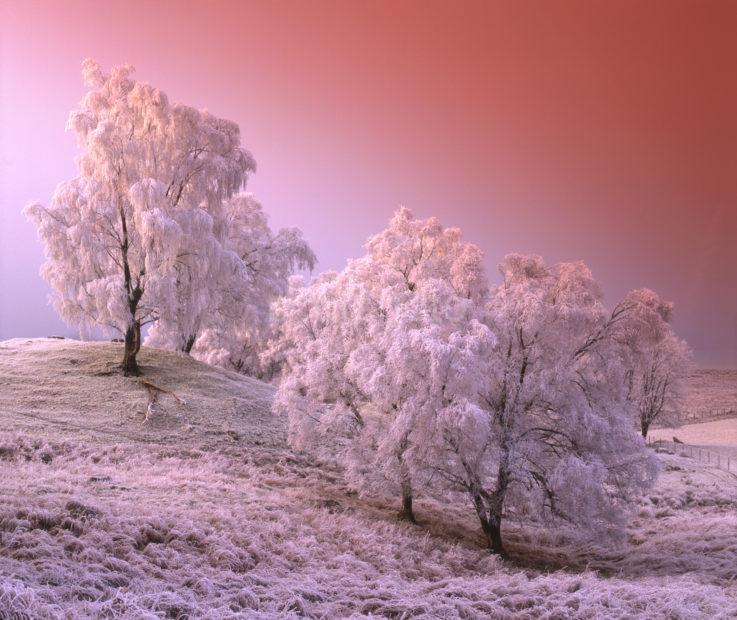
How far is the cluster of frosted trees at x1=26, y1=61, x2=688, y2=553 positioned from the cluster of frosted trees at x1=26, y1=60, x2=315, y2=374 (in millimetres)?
69

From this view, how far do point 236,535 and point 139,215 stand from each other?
13.6m

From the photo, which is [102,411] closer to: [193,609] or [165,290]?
[165,290]

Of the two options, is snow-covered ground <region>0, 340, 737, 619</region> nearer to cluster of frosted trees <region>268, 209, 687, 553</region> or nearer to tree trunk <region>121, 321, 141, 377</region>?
tree trunk <region>121, 321, 141, 377</region>

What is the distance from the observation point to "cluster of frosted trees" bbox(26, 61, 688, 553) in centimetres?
1359

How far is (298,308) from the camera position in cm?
1883

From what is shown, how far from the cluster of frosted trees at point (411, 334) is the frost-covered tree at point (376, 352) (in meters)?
0.04

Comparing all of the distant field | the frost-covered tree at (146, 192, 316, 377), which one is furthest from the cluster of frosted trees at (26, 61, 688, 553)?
the distant field

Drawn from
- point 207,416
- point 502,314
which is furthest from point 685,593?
point 207,416

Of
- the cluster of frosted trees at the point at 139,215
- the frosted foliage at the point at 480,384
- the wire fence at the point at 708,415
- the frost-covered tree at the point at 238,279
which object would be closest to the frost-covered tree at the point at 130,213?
the cluster of frosted trees at the point at 139,215

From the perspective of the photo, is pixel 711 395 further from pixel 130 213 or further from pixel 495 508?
pixel 130 213

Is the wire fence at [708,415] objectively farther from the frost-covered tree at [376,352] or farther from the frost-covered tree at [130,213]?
the frost-covered tree at [130,213]

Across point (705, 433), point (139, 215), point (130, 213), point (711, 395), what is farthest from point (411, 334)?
point (711, 395)

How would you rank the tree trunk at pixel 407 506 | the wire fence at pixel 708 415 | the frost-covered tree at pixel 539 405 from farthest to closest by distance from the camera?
the wire fence at pixel 708 415, the tree trunk at pixel 407 506, the frost-covered tree at pixel 539 405

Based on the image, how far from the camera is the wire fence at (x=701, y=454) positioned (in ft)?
95.8
